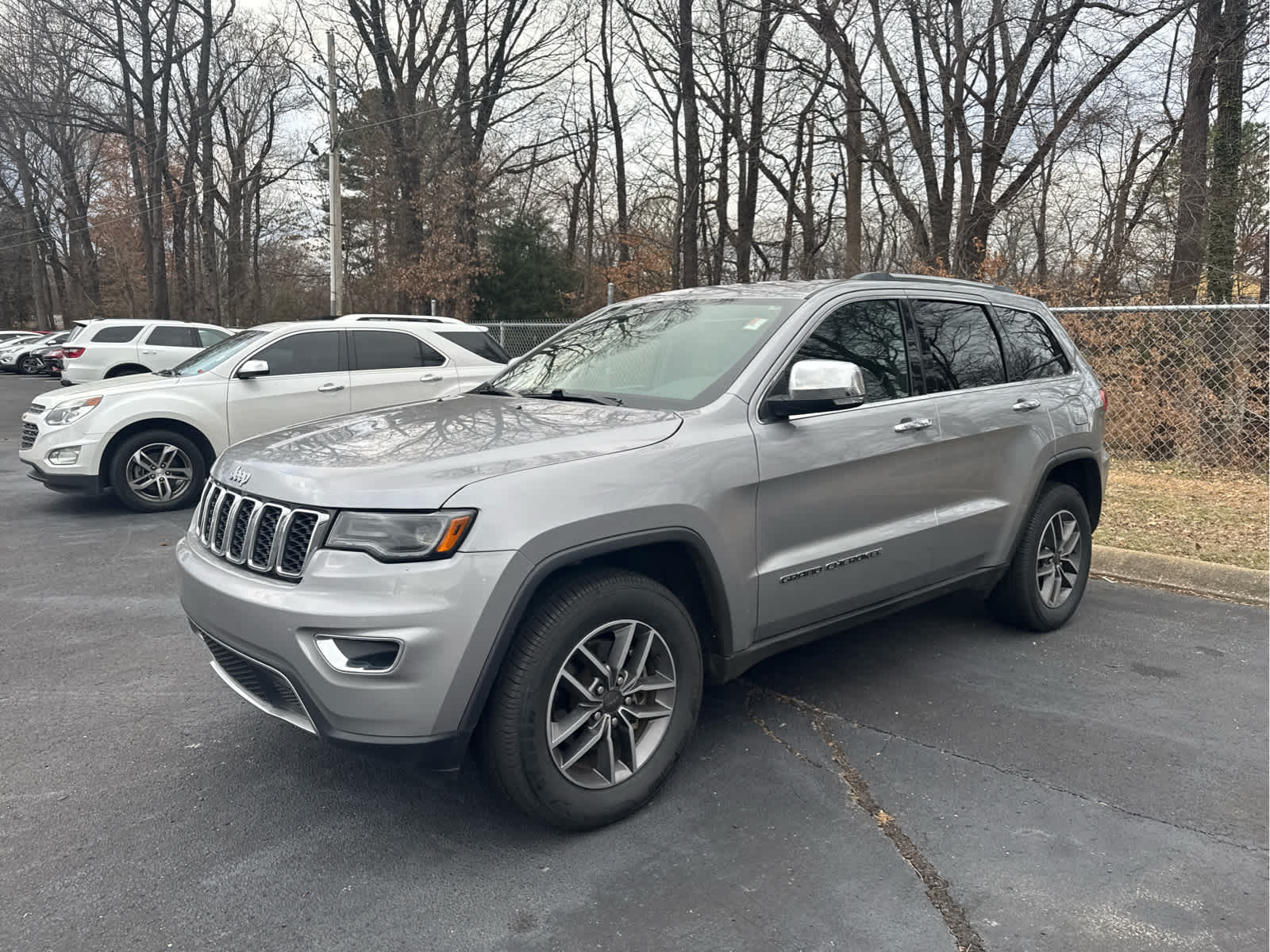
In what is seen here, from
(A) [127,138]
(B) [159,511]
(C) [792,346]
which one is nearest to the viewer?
(C) [792,346]

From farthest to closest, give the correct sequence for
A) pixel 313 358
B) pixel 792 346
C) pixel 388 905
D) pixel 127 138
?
1. pixel 127 138
2. pixel 313 358
3. pixel 792 346
4. pixel 388 905

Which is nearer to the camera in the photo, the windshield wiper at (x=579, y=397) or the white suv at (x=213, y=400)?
the windshield wiper at (x=579, y=397)

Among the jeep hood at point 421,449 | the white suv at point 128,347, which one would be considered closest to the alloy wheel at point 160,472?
the jeep hood at point 421,449

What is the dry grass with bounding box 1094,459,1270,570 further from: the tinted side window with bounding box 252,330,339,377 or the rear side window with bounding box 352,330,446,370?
the tinted side window with bounding box 252,330,339,377

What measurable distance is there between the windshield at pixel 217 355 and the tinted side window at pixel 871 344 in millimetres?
6216

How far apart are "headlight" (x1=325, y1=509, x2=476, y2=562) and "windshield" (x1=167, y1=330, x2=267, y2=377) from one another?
6320 mm

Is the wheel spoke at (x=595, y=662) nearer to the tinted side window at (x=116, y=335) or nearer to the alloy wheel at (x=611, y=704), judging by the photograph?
the alloy wheel at (x=611, y=704)

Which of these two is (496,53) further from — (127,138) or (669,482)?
(669,482)

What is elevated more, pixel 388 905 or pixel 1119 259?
pixel 1119 259

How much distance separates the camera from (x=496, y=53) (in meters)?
26.0

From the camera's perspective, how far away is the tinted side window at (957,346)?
4.14 meters

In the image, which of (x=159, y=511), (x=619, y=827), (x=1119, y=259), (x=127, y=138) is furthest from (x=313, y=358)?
(x=127, y=138)

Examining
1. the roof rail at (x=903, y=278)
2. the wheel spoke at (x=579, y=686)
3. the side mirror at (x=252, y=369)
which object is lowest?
the wheel spoke at (x=579, y=686)

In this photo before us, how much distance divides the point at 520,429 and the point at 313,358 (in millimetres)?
5984
